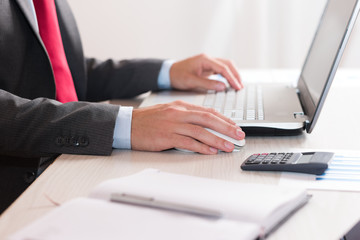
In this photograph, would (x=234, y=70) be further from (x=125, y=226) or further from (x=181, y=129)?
(x=125, y=226)

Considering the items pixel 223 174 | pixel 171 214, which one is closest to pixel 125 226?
pixel 171 214

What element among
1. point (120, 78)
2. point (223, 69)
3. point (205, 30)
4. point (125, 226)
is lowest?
point (205, 30)

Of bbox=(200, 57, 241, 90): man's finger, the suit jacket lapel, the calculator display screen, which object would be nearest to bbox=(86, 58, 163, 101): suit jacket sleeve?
bbox=(200, 57, 241, 90): man's finger

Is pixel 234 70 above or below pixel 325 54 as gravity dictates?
below

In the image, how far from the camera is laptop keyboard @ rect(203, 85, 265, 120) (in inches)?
41.5

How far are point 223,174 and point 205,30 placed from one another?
2321mm

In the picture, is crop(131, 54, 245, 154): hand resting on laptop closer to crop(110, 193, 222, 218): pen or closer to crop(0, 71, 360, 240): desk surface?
crop(0, 71, 360, 240): desk surface

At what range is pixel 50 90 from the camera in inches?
47.9

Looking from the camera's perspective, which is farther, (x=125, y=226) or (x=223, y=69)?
(x=223, y=69)

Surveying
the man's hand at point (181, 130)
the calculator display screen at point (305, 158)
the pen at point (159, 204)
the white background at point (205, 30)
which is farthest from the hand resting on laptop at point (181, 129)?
the white background at point (205, 30)

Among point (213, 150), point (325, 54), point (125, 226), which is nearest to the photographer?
point (125, 226)

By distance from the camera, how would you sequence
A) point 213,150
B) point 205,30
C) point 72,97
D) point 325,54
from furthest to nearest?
point 205,30, point 72,97, point 325,54, point 213,150

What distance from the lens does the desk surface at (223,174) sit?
2.07 ft

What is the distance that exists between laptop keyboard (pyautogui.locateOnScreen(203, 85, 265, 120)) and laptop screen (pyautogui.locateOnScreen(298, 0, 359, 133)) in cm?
10
